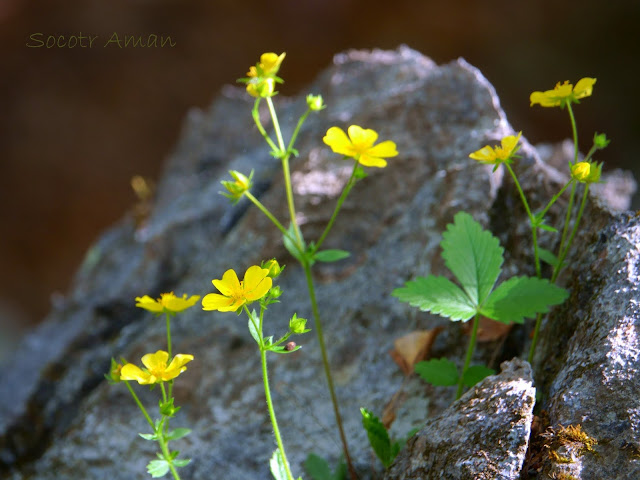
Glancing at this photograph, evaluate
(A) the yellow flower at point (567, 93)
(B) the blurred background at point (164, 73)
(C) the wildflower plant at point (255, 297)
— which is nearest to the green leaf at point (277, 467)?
(C) the wildflower plant at point (255, 297)

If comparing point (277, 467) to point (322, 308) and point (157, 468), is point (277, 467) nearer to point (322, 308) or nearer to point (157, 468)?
point (157, 468)

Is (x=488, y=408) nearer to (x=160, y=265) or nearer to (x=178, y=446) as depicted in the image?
(x=178, y=446)

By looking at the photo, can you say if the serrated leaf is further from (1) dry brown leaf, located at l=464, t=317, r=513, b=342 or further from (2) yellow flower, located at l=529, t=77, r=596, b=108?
(2) yellow flower, located at l=529, t=77, r=596, b=108

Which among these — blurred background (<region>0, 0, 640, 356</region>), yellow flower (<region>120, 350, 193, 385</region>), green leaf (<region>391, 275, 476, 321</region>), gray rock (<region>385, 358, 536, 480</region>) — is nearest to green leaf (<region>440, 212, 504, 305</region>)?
green leaf (<region>391, 275, 476, 321</region>)

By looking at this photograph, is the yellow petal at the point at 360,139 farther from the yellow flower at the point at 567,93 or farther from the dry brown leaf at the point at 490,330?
the dry brown leaf at the point at 490,330

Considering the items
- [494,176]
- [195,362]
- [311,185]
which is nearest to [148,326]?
[195,362]

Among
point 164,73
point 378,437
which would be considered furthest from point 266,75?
point 164,73
